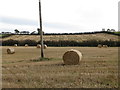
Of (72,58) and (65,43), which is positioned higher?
(65,43)

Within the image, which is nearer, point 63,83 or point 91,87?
point 91,87

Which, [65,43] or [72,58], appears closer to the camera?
[72,58]

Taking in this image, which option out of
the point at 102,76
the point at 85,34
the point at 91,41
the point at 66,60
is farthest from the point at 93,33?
the point at 102,76

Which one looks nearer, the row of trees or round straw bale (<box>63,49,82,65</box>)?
round straw bale (<box>63,49,82,65</box>)

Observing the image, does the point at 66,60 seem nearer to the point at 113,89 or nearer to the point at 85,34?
the point at 113,89

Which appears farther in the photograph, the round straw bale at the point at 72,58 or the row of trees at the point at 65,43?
the row of trees at the point at 65,43

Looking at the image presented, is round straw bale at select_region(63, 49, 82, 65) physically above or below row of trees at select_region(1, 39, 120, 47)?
below

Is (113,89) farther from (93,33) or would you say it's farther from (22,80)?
(93,33)

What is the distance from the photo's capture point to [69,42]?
70.5m

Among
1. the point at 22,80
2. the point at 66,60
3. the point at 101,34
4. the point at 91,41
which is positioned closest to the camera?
the point at 22,80

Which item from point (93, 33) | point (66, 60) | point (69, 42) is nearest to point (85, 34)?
point (93, 33)

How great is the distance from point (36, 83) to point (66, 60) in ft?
25.8

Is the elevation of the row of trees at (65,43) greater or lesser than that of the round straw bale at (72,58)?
greater

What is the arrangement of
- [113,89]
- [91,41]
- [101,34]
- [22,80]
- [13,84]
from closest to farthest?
[113,89], [13,84], [22,80], [91,41], [101,34]
